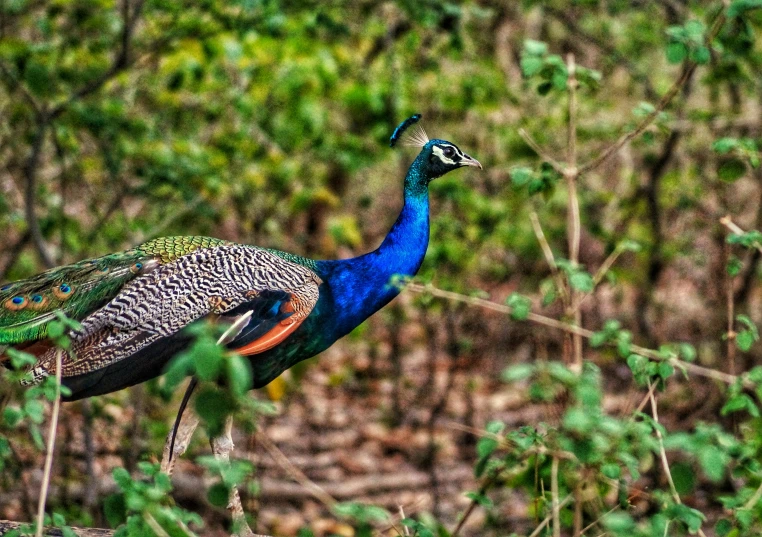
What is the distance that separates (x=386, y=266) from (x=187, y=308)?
0.61 m

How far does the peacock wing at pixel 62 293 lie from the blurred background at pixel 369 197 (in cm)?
57

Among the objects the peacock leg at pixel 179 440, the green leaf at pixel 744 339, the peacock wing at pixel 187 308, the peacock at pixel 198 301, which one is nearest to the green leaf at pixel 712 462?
the green leaf at pixel 744 339

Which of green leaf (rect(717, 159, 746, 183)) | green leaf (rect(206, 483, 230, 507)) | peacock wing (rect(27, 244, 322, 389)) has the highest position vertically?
green leaf (rect(717, 159, 746, 183))

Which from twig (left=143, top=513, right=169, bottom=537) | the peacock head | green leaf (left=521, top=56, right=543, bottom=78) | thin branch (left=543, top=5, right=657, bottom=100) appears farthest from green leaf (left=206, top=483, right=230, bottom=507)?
thin branch (left=543, top=5, right=657, bottom=100)

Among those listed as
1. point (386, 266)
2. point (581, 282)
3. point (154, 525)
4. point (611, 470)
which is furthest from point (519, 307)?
point (386, 266)

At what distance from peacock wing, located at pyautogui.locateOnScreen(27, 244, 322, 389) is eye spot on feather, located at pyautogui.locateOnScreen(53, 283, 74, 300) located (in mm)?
111

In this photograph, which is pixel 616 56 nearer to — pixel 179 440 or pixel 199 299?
pixel 199 299

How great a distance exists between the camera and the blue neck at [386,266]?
10.0ft

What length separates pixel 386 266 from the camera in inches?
120

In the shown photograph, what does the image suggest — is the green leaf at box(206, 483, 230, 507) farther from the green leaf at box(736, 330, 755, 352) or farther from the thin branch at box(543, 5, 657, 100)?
the thin branch at box(543, 5, 657, 100)

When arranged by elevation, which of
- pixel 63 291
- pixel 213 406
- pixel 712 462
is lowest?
pixel 63 291

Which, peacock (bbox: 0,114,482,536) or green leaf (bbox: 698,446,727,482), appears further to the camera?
peacock (bbox: 0,114,482,536)

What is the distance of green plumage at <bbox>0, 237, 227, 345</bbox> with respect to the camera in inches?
113

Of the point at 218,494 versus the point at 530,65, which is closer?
the point at 218,494
